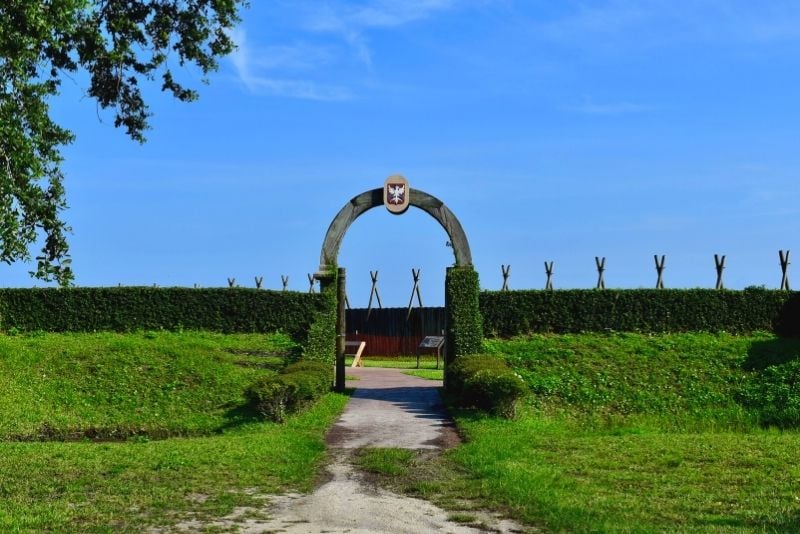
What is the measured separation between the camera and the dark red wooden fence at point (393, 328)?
137ft

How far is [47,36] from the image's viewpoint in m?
15.2

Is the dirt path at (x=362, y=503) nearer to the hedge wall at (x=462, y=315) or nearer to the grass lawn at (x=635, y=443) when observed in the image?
the grass lawn at (x=635, y=443)

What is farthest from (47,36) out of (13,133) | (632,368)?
(632,368)

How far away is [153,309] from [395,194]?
12149 mm

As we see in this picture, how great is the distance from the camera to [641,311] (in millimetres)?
29703

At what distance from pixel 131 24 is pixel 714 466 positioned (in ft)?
53.4

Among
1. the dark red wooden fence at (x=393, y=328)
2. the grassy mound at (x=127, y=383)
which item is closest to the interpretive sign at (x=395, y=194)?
the grassy mound at (x=127, y=383)

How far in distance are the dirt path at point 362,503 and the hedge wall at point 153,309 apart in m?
11.6

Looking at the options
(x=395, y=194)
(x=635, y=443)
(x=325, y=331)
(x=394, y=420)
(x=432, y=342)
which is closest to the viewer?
(x=635, y=443)

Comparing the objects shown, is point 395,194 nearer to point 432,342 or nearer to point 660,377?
point 660,377

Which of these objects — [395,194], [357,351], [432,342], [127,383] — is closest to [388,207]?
[395,194]

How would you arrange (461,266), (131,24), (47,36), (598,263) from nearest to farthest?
1. (47,36)
2. (131,24)
3. (461,266)
4. (598,263)

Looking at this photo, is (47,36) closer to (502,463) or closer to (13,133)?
(13,133)

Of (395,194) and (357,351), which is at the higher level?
(395,194)
